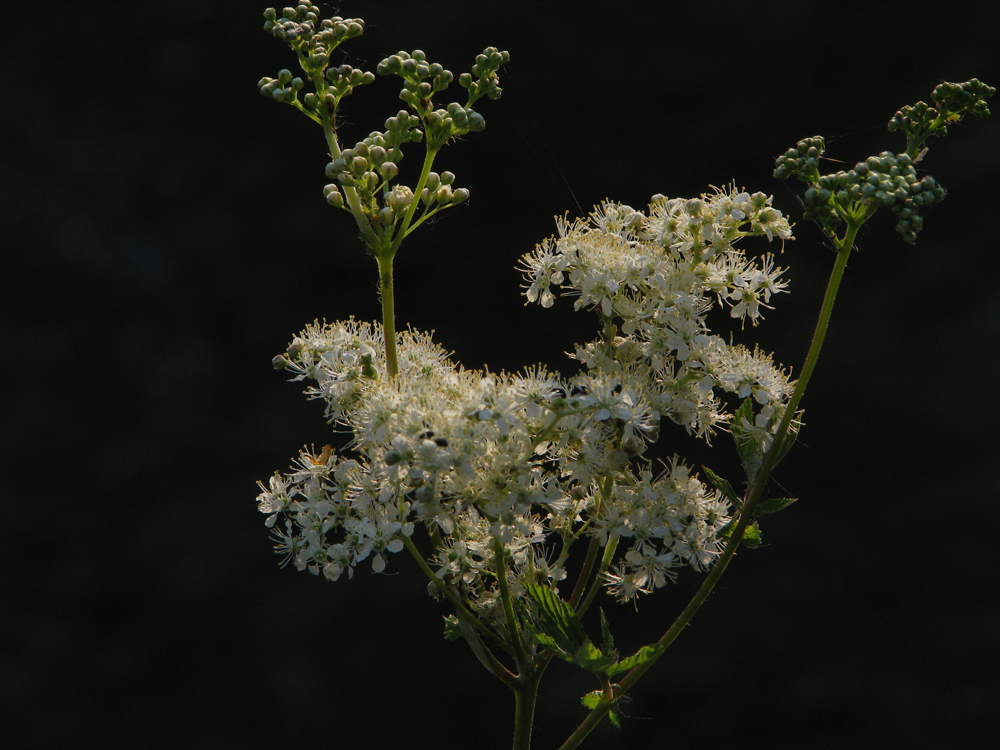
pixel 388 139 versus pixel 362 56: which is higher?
pixel 362 56

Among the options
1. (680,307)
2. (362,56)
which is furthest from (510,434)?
(362,56)

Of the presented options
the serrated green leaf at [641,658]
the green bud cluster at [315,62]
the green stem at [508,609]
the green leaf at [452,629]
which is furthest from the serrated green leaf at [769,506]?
the green bud cluster at [315,62]

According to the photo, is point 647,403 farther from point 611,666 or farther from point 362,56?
point 362,56

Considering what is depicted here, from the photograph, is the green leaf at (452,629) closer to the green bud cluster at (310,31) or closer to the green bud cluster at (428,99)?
the green bud cluster at (428,99)

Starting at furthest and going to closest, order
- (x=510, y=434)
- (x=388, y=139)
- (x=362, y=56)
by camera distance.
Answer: (x=362, y=56), (x=388, y=139), (x=510, y=434)

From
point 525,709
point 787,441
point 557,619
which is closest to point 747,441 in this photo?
point 787,441

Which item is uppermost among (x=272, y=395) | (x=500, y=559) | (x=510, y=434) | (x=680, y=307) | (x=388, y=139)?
(x=388, y=139)

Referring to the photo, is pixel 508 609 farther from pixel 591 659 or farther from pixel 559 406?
pixel 559 406
